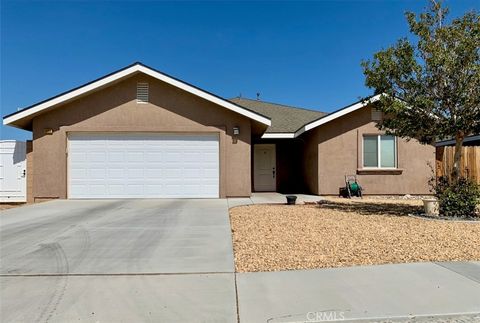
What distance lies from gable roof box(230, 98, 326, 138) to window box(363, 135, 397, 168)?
3323 mm

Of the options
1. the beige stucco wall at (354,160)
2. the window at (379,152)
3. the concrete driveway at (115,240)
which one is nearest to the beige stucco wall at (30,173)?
the concrete driveway at (115,240)

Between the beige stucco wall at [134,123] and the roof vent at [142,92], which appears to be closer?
the beige stucco wall at [134,123]

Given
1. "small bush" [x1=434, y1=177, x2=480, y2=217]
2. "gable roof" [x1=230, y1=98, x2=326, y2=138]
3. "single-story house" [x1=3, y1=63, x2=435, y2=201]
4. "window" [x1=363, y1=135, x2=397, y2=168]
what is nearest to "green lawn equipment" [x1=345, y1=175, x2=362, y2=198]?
"window" [x1=363, y1=135, x2=397, y2=168]

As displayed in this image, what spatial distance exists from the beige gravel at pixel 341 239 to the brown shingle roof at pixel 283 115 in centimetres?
821

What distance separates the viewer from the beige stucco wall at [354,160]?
15.0 m

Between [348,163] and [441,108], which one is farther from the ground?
[441,108]

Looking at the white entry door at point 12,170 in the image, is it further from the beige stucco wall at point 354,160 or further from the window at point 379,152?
the window at point 379,152

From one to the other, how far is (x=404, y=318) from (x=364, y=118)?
40.3 feet

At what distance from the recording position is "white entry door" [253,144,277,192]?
18188mm

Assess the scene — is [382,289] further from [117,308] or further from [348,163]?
[348,163]

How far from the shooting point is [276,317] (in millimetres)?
3680

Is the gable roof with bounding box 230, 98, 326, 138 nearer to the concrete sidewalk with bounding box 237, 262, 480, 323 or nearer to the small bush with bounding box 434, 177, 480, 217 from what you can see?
the small bush with bounding box 434, 177, 480, 217

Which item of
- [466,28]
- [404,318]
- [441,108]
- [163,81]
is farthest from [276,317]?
[163,81]

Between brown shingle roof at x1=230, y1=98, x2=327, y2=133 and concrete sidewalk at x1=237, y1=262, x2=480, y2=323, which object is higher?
brown shingle roof at x1=230, y1=98, x2=327, y2=133
